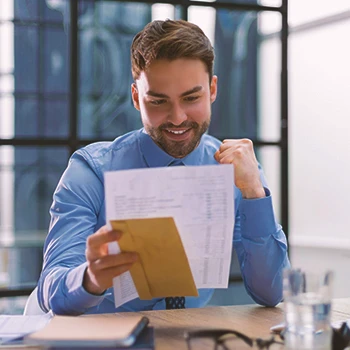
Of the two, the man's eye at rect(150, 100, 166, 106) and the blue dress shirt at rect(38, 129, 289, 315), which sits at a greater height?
the man's eye at rect(150, 100, 166, 106)

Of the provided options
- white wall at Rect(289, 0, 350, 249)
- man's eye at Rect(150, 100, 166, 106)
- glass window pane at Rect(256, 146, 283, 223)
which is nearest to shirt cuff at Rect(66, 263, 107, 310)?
man's eye at Rect(150, 100, 166, 106)

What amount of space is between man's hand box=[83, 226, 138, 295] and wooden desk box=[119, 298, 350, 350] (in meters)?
0.15

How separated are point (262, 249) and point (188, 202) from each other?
526 mm

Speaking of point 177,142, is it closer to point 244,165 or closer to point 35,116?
point 244,165

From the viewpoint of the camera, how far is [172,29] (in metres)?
1.90

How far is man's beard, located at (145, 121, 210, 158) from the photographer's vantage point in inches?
72.2

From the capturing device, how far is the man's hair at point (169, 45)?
179 centimetres

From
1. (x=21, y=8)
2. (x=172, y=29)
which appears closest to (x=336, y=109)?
(x=21, y=8)

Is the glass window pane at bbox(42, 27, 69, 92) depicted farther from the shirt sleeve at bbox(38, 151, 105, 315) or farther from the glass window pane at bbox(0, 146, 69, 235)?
the shirt sleeve at bbox(38, 151, 105, 315)

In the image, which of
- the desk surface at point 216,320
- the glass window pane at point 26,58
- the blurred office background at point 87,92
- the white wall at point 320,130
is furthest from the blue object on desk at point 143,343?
the white wall at point 320,130

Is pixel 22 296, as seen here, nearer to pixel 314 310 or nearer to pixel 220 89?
pixel 220 89

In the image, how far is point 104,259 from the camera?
1307 mm

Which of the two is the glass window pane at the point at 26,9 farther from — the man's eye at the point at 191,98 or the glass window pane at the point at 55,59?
the man's eye at the point at 191,98

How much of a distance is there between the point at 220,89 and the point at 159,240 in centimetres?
217
